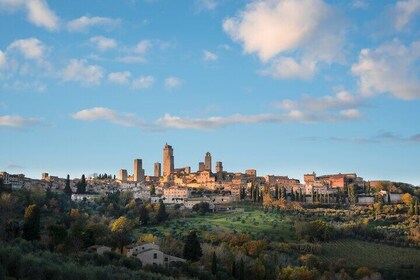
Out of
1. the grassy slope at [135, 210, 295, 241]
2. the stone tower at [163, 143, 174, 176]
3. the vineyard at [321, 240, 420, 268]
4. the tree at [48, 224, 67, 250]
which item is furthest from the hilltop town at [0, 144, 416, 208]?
the tree at [48, 224, 67, 250]

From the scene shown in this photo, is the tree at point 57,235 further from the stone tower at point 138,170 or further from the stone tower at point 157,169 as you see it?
the stone tower at point 157,169

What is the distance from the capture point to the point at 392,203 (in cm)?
9544

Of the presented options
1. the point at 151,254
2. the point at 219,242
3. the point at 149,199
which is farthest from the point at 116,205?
the point at 151,254

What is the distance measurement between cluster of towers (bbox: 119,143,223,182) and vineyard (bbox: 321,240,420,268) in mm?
96262

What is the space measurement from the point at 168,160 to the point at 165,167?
2425 mm

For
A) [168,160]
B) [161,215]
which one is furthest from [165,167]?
[161,215]

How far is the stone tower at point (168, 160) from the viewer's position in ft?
536

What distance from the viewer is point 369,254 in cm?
5838

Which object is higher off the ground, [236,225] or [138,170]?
[138,170]

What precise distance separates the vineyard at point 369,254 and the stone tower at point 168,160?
337ft

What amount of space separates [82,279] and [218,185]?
10746 centimetres

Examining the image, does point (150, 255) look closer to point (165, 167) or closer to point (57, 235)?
point (57, 235)

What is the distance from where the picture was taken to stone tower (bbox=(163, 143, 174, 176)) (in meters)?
163

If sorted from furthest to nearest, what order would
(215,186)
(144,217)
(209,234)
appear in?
1. (215,186)
2. (144,217)
3. (209,234)
